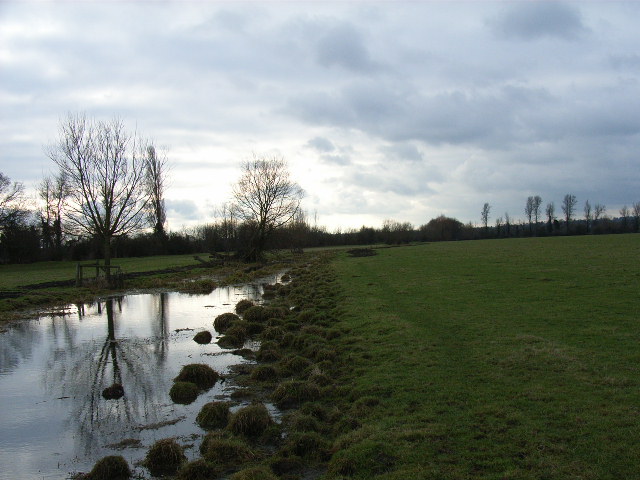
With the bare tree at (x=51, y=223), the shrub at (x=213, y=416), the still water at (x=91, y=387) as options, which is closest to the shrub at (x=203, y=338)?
the still water at (x=91, y=387)

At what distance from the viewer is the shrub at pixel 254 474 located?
579 cm

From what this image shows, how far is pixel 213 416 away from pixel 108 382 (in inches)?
166

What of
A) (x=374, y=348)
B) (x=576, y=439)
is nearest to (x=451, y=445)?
(x=576, y=439)

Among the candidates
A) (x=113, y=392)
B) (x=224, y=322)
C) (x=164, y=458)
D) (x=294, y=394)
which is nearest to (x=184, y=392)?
(x=113, y=392)

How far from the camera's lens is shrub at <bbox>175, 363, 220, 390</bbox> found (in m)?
10.3

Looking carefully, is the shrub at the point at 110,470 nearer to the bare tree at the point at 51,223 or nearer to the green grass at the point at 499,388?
the green grass at the point at 499,388

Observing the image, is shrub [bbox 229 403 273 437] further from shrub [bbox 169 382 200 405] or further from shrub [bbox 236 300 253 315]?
shrub [bbox 236 300 253 315]

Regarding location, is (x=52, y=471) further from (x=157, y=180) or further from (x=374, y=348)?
(x=157, y=180)

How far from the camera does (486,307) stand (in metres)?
15.8

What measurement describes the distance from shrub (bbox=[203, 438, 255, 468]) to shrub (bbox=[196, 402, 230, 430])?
3.63 ft

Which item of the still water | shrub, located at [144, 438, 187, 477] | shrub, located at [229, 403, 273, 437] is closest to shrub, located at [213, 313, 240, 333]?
the still water

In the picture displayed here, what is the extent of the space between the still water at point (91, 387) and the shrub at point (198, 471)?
2.38ft

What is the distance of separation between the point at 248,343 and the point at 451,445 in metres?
9.17

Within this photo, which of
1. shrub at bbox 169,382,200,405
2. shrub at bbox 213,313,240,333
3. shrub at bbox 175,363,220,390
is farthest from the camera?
shrub at bbox 213,313,240,333
